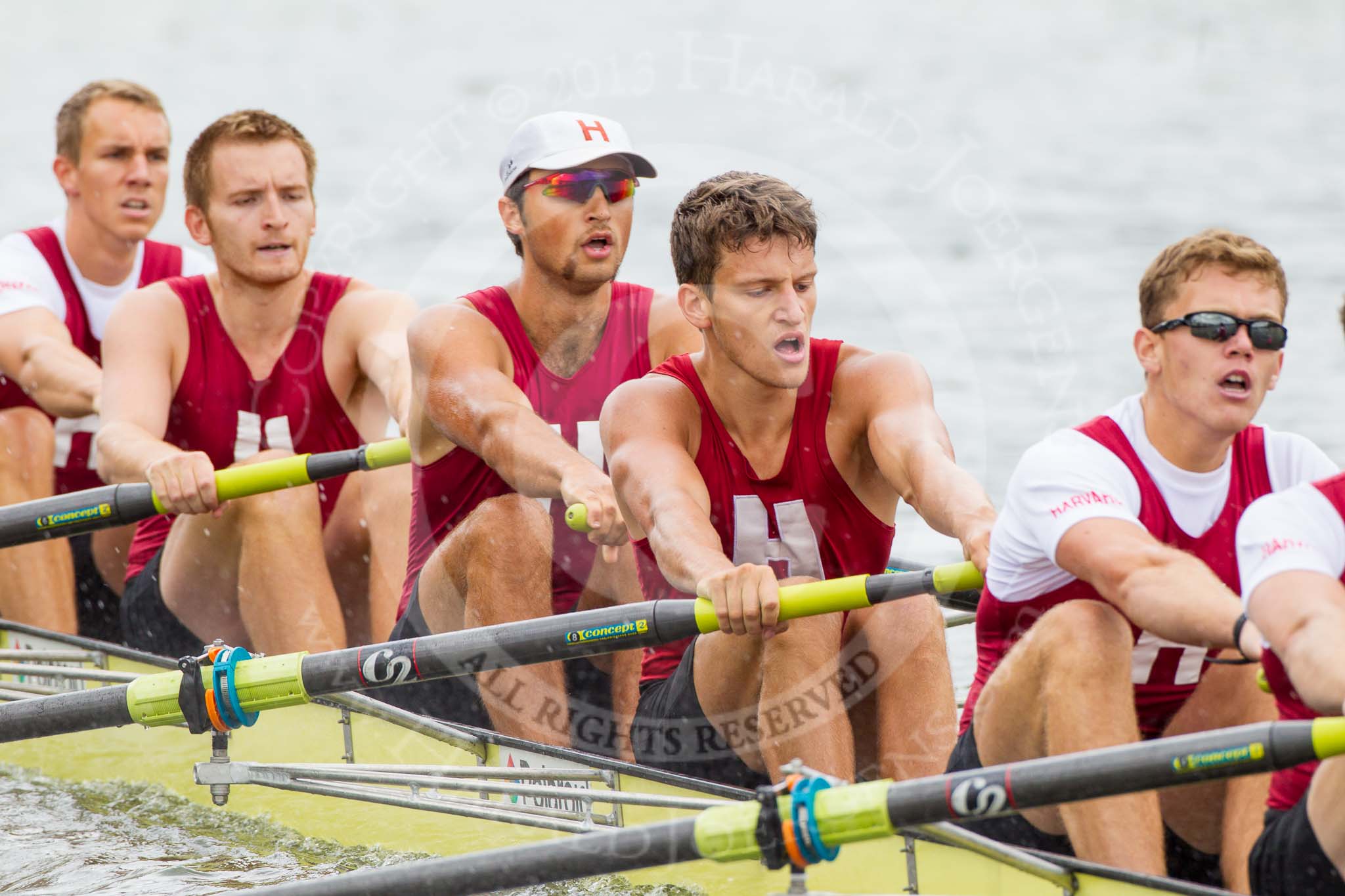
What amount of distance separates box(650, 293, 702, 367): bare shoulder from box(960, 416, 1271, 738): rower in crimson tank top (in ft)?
4.14

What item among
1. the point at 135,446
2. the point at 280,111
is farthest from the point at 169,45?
the point at 135,446

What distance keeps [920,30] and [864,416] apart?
1847cm

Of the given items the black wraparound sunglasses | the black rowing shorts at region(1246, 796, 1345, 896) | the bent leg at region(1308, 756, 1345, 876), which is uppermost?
the black wraparound sunglasses

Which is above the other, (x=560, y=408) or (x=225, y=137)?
(x=225, y=137)

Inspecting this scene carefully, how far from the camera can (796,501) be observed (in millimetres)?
3611

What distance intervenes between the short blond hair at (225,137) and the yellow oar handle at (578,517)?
165 centimetres

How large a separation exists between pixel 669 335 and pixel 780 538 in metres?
0.85

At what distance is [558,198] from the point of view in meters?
4.29

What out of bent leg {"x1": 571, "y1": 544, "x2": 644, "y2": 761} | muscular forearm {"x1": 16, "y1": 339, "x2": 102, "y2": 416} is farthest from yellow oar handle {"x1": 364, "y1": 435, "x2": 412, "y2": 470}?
muscular forearm {"x1": 16, "y1": 339, "x2": 102, "y2": 416}

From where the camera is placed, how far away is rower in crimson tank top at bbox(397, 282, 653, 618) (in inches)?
164

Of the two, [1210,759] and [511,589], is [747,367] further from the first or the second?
[1210,759]

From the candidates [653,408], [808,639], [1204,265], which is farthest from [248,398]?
[1204,265]

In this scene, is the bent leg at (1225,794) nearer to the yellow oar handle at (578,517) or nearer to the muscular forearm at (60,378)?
the yellow oar handle at (578,517)

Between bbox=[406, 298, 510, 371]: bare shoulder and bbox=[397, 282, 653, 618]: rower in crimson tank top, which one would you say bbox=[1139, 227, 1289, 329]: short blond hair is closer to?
bbox=[397, 282, 653, 618]: rower in crimson tank top
